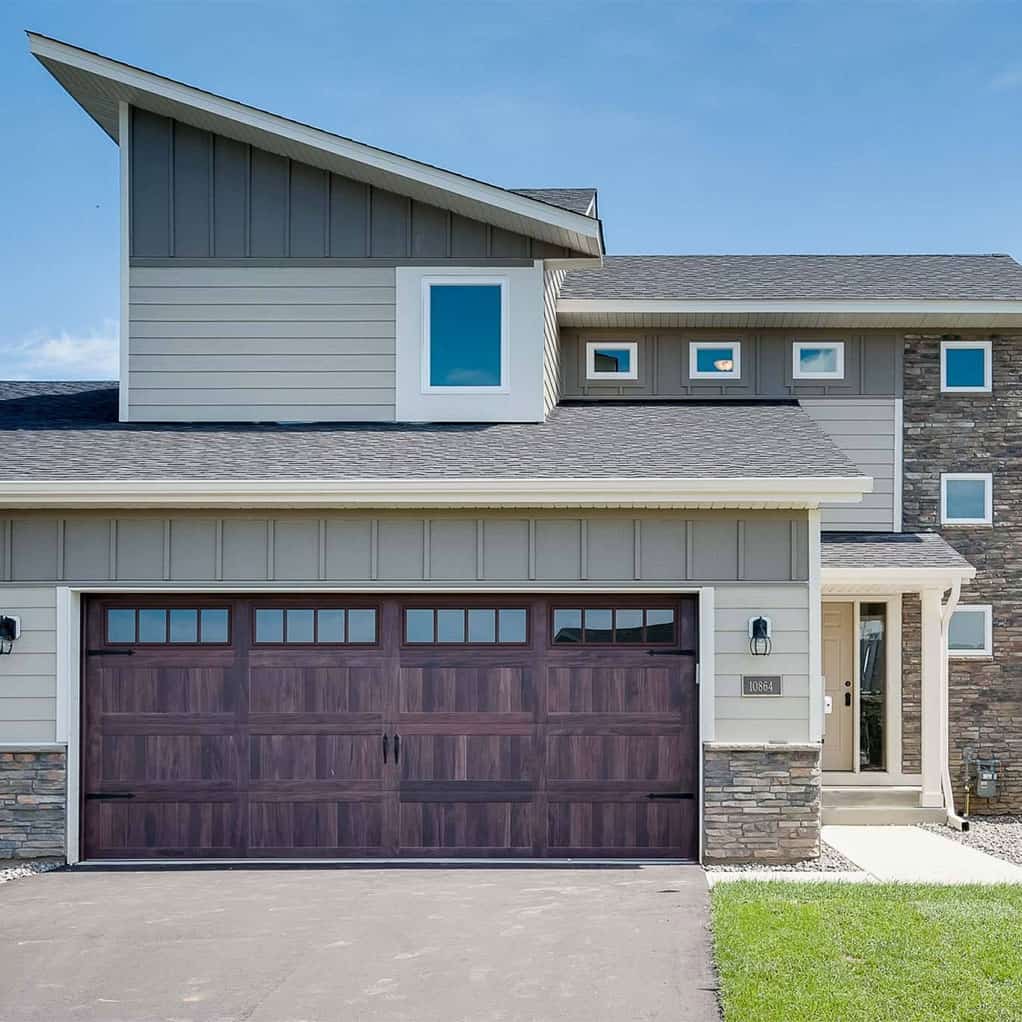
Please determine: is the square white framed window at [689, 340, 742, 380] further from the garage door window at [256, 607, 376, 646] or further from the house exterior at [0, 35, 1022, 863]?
the garage door window at [256, 607, 376, 646]

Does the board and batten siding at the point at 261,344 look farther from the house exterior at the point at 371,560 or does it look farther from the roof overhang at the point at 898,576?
the roof overhang at the point at 898,576

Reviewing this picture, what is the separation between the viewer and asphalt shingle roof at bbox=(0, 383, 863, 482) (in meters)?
9.34

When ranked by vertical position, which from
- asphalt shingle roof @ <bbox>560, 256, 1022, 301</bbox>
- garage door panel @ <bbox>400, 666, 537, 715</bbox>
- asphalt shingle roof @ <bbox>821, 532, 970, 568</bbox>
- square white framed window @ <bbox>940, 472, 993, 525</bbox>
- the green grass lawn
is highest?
asphalt shingle roof @ <bbox>560, 256, 1022, 301</bbox>

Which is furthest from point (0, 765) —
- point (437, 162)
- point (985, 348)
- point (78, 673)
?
point (985, 348)

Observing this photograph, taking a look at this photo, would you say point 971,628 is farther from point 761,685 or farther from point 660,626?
point 660,626

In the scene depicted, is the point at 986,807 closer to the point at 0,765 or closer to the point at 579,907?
the point at 579,907

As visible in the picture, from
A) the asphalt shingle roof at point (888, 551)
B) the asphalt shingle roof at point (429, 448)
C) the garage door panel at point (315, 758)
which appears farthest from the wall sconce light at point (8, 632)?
the asphalt shingle roof at point (888, 551)

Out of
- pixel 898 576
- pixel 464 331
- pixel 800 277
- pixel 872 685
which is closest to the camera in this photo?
pixel 464 331

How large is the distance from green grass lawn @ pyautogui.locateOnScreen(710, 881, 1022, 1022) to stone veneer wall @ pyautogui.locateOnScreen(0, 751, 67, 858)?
5028mm

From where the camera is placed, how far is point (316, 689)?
9586mm

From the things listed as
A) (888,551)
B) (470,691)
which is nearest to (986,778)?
(888,551)

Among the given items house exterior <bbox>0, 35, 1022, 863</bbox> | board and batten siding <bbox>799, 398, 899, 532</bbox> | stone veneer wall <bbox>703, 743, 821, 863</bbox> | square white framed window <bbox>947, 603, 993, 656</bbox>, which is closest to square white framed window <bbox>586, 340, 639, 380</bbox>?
board and batten siding <bbox>799, 398, 899, 532</bbox>

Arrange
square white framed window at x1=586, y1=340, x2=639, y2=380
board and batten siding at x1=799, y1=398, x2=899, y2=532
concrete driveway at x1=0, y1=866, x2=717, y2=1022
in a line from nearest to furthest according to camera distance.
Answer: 1. concrete driveway at x1=0, y1=866, x2=717, y2=1022
2. board and batten siding at x1=799, y1=398, x2=899, y2=532
3. square white framed window at x1=586, y1=340, x2=639, y2=380

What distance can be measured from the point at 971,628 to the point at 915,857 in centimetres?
419
